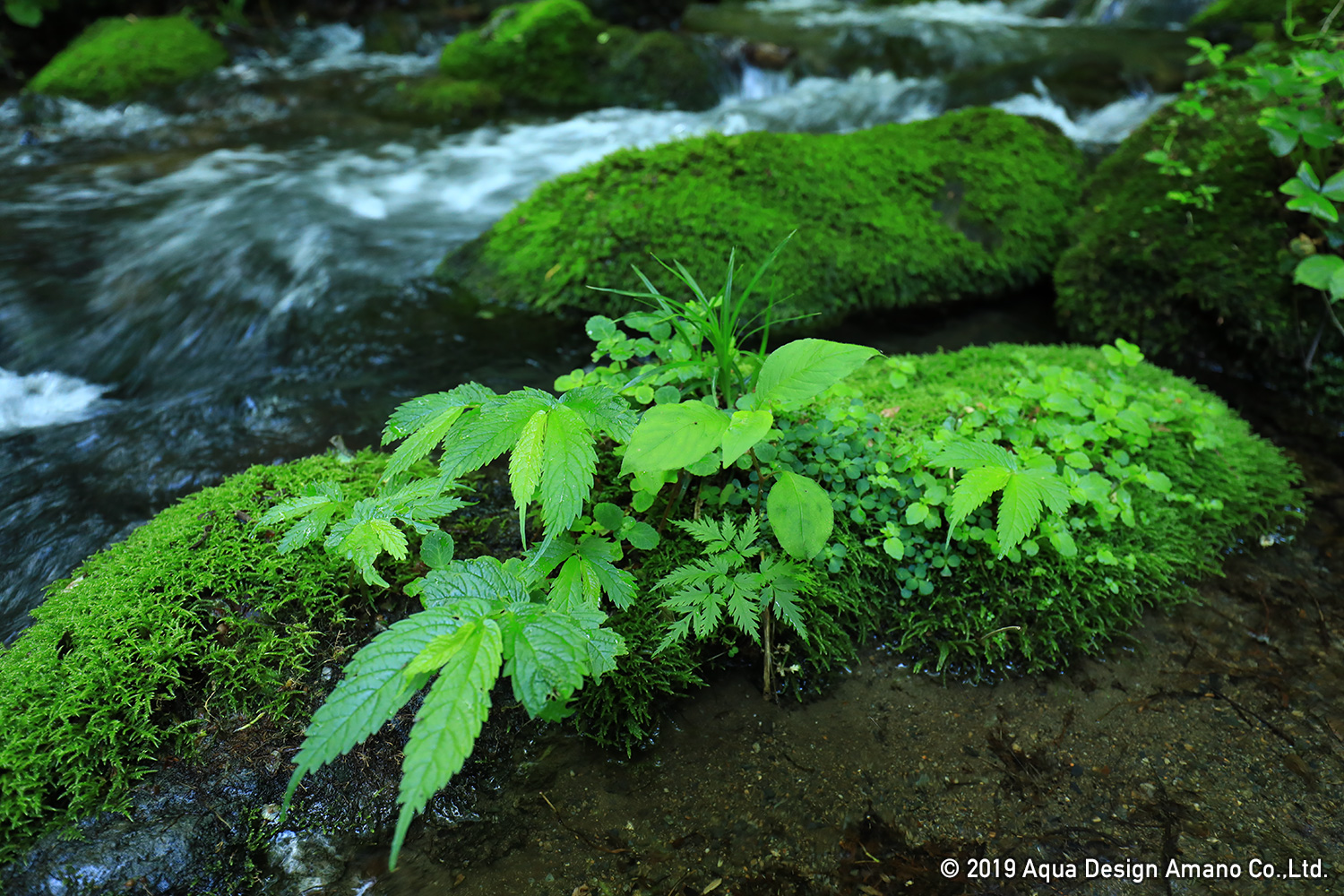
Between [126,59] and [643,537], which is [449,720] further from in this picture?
[126,59]

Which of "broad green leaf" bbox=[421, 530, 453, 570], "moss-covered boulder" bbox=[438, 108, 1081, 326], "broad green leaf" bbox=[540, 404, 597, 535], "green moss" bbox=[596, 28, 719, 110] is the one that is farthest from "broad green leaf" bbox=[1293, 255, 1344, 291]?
"green moss" bbox=[596, 28, 719, 110]

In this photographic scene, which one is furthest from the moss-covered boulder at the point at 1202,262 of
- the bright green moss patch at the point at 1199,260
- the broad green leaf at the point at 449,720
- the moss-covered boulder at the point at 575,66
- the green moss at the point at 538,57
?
the green moss at the point at 538,57

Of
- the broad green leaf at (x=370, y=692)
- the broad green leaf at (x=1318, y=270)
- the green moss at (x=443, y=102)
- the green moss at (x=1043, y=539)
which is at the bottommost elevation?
the green moss at (x=1043, y=539)

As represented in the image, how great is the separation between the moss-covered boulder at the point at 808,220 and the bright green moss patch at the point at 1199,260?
46 centimetres

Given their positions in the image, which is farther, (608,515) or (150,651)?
(608,515)

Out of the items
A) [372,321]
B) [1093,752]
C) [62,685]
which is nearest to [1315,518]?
[1093,752]

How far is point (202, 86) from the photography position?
9672 millimetres

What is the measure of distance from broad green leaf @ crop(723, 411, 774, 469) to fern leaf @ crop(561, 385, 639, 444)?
0.27 m

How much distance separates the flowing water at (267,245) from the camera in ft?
11.8

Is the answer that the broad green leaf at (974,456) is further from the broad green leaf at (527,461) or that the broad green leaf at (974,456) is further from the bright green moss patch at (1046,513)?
the broad green leaf at (527,461)

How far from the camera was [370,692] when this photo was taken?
56.1 inches

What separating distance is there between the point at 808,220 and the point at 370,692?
4072 millimetres

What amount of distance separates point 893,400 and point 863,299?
1762 millimetres

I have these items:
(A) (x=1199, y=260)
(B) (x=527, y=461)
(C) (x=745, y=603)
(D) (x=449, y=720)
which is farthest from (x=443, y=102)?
(D) (x=449, y=720)
